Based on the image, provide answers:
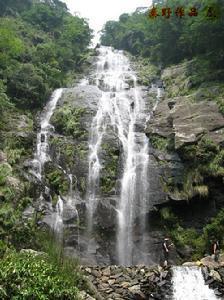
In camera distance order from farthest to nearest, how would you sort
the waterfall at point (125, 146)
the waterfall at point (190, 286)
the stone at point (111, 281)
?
the waterfall at point (125, 146) → the waterfall at point (190, 286) → the stone at point (111, 281)

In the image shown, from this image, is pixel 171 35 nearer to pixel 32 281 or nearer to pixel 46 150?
pixel 46 150

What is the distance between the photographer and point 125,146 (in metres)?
20.4

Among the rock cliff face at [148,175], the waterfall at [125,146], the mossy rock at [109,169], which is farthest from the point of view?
the mossy rock at [109,169]

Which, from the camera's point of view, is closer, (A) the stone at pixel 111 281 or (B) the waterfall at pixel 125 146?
(A) the stone at pixel 111 281

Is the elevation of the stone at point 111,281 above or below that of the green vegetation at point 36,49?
below

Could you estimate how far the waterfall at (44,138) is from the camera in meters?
18.5

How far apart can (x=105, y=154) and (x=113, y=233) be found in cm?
446

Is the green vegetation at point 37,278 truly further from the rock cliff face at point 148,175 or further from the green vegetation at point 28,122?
the rock cliff face at point 148,175

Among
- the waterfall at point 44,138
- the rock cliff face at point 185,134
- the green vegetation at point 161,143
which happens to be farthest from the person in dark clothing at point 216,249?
the waterfall at point 44,138

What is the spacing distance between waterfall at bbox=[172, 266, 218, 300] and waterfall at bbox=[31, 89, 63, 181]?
7637 mm

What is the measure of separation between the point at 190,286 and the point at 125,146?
8812 millimetres

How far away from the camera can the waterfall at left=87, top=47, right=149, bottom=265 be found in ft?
54.9

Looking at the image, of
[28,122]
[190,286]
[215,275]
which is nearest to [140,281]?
[190,286]

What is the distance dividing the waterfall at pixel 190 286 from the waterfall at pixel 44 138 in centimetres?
764
